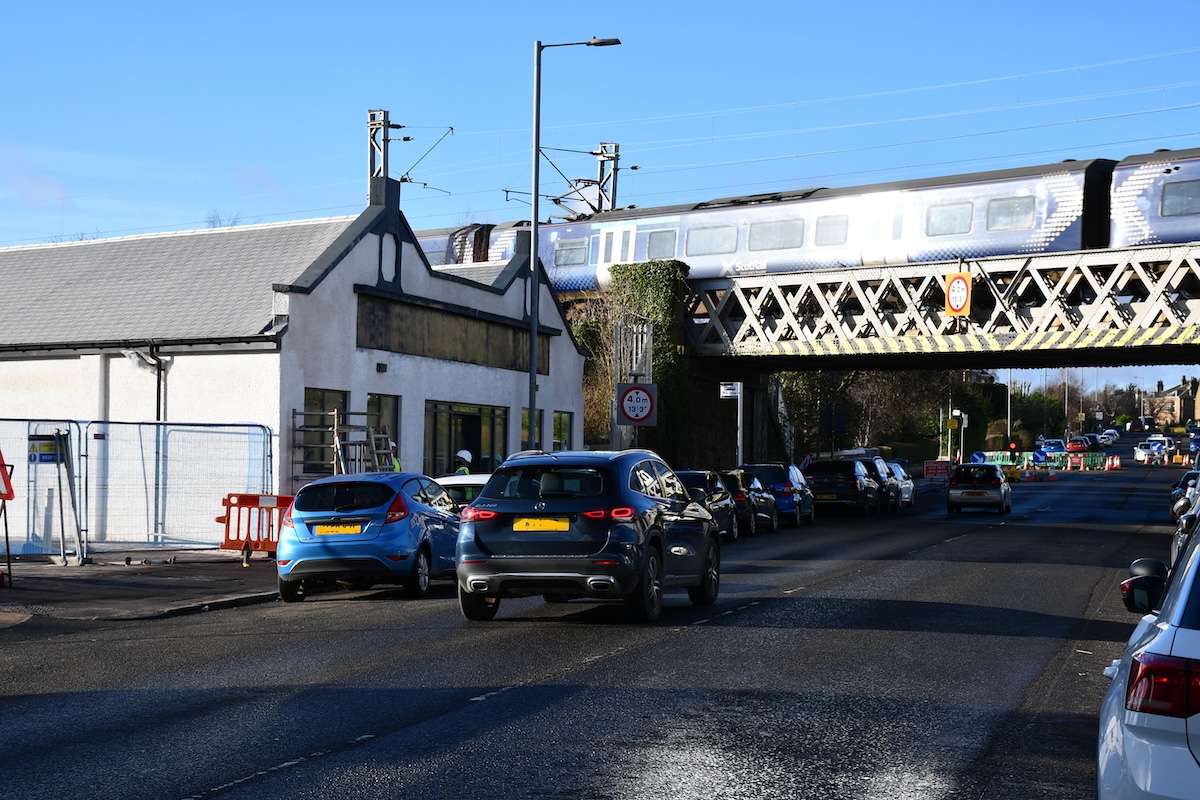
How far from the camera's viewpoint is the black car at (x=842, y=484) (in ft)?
125

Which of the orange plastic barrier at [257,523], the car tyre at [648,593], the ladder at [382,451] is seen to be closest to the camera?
the car tyre at [648,593]

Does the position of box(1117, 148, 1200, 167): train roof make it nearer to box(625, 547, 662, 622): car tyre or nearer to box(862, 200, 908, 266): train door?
box(862, 200, 908, 266): train door

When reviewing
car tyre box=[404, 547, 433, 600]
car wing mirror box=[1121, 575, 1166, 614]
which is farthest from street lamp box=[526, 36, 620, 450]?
car wing mirror box=[1121, 575, 1166, 614]

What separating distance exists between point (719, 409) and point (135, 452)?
2713 centimetres

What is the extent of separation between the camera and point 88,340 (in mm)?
25281

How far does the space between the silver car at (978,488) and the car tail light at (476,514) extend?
95.7 ft

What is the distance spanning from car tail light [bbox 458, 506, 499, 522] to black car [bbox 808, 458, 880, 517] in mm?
26064

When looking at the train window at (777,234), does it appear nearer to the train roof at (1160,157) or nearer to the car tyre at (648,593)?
the train roof at (1160,157)

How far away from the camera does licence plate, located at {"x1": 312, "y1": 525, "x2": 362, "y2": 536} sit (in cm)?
1570

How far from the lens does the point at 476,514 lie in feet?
42.7

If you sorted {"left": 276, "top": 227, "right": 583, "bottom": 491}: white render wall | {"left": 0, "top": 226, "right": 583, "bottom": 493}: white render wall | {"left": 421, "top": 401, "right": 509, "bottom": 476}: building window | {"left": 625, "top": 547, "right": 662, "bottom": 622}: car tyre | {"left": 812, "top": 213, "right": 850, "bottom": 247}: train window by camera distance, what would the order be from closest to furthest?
{"left": 625, "top": 547, "right": 662, "bottom": 622}: car tyre, {"left": 0, "top": 226, "right": 583, "bottom": 493}: white render wall, {"left": 276, "top": 227, "right": 583, "bottom": 491}: white render wall, {"left": 421, "top": 401, "right": 509, "bottom": 476}: building window, {"left": 812, "top": 213, "right": 850, "bottom": 247}: train window

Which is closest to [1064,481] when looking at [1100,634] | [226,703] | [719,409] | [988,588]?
[719,409]

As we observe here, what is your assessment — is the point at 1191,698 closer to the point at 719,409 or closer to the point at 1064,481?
the point at 719,409

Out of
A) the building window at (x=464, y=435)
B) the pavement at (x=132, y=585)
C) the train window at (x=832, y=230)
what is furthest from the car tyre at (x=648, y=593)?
the train window at (x=832, y=230)
